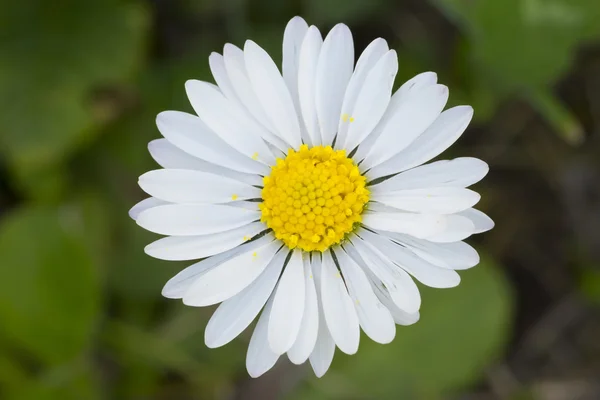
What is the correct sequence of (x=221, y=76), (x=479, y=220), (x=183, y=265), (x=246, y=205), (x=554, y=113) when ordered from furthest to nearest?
(x=183, y=265) < (x=554, y=113) < (x=246, y=205) < (x=221, y=76) < (x=479, y=220)

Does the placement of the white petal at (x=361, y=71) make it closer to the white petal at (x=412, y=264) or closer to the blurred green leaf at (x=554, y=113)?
the white petal at (x=412, y=264)

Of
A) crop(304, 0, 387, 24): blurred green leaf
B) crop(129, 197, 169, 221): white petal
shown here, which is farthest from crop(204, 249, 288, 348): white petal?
crop(304, 0, 387, 24): blurred green leaf

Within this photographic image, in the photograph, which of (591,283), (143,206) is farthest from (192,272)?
(591,283)

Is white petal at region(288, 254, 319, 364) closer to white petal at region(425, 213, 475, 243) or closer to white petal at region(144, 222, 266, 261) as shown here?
white petal at region(144, 222, 266, 261)

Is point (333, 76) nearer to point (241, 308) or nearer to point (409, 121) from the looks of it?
point (409, 121)

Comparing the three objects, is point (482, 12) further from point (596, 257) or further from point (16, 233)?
point (16, 233)

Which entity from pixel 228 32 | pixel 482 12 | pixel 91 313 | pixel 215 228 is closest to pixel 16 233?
pixel 91 313

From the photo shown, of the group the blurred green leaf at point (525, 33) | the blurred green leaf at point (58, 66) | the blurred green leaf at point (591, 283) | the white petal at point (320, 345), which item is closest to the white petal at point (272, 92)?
the white petal at point (320, 345)
